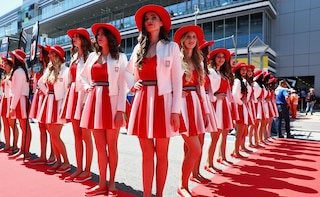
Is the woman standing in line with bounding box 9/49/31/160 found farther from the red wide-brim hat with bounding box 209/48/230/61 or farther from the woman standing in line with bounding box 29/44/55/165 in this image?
the red wide-brim hat with bounding box 209/48/230/61

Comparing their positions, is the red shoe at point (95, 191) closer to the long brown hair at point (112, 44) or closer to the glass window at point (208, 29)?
the long brown hair at point (112, 44)

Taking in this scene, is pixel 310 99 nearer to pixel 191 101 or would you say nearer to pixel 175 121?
pixel 191 101

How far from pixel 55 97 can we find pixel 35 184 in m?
1.35

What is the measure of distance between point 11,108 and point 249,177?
453cm

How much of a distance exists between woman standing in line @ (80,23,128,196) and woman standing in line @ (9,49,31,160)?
2430mm

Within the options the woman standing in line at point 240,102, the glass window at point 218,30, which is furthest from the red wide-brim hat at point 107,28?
the glass window at point 218,30

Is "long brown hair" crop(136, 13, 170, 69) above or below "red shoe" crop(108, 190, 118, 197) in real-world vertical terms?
above

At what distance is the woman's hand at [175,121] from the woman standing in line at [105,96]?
84 cm

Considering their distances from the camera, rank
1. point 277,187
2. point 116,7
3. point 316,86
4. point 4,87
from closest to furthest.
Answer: point 277,187 → point 4,87 → point 316,86 → point 116,7

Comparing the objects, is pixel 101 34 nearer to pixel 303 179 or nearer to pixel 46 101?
pixel 46 101

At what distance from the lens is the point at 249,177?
4473mm

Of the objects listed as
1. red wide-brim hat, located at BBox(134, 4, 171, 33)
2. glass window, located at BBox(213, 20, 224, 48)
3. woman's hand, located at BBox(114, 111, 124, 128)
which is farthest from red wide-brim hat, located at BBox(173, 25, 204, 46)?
glass window, located at BBox(213, 20, 224, 48)

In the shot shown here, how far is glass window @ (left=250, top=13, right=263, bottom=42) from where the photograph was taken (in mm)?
19906

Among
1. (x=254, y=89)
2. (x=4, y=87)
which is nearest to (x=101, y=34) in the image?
(x=4, y=87)
